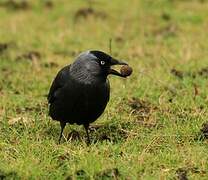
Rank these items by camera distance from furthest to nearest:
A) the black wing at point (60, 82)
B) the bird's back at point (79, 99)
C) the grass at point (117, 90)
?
the black wing at point (60, 82), the bird's back at point (79, 99), the grass at point (117, 90)

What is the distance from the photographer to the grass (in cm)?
593

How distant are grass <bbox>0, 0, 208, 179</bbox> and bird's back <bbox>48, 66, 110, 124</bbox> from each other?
0.94 ft

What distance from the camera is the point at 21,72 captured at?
33.4ft

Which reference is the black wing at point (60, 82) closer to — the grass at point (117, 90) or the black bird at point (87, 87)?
the black bird at point (87, 87)

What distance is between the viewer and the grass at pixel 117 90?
5926 millimetres

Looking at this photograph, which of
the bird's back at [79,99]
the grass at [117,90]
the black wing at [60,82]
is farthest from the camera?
the black wing at [60,82]

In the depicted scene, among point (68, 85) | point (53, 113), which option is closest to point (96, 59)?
point (68, 85)

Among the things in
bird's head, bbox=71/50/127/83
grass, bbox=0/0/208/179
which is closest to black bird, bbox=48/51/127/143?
bird's head, bbox=71/50/127/83

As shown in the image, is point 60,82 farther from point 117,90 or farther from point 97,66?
point 117,90

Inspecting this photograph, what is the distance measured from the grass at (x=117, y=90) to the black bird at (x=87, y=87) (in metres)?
0.32

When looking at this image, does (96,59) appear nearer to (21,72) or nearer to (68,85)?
(68,85)

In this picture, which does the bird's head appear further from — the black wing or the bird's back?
the black wing

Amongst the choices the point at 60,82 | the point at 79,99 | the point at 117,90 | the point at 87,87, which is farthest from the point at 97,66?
the point at 117,90

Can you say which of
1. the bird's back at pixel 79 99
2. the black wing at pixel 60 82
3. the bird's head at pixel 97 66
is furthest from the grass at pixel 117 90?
the bird's head at pixel 97 66
